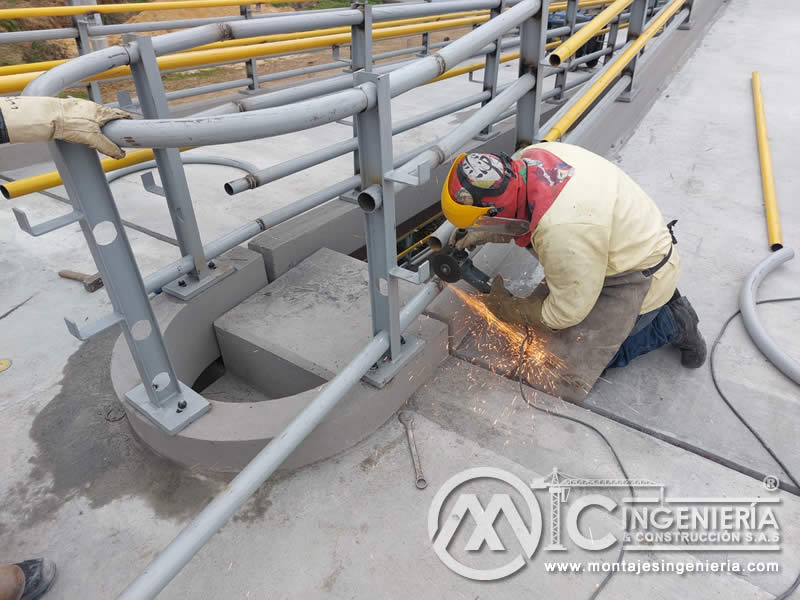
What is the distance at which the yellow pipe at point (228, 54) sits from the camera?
2105mm

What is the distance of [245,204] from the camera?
381cm

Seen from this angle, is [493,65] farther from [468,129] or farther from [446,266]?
[446,266]

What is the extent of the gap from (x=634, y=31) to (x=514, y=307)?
313 centimetres

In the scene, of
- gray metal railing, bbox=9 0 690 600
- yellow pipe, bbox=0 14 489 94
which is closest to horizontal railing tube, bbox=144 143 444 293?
gray metal railing, bbox=9 0 690 600

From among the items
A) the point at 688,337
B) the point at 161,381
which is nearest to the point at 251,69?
the point at 161,381

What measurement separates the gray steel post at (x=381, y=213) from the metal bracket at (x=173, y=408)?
28.8 inches

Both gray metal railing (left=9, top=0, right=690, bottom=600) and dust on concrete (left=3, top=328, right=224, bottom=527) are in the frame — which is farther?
dust on concrete (left=3, top=328, right=224, bottom=527)

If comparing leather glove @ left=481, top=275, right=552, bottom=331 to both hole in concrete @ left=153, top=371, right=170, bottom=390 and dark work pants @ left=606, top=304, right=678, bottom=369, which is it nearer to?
dark work pants @ left=606, top=304, right=678, bottom=369

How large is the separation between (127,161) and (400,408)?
4.95ft

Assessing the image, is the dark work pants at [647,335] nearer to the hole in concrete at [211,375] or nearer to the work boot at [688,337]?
the work boot at [688,337]

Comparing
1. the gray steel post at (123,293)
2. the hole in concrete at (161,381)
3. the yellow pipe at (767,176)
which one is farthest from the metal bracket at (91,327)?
the yellow pipe at (767,176)

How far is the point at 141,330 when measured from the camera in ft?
5.80

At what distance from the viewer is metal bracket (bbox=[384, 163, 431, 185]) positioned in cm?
163

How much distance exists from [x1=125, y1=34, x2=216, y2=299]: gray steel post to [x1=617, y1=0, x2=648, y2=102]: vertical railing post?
3.61m
